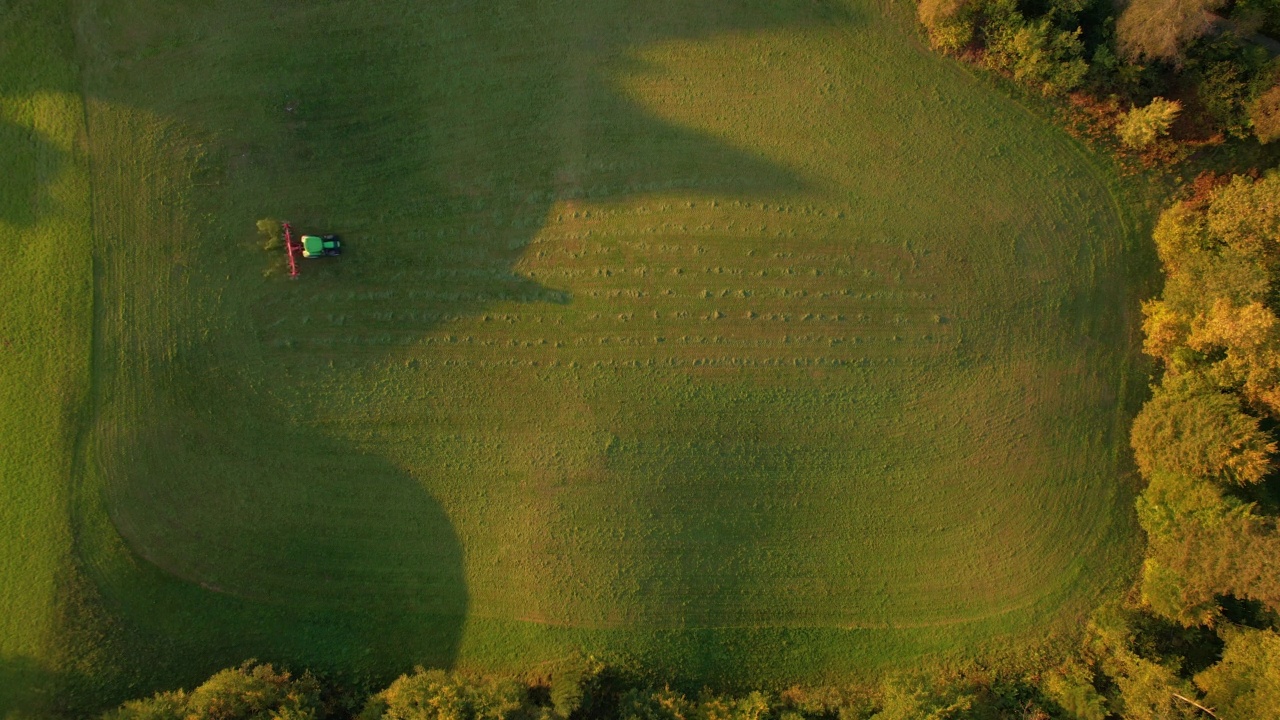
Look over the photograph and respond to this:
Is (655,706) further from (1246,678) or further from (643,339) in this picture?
(1246,678)

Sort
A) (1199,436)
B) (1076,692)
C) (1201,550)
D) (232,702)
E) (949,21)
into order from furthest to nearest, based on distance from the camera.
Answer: (949,21), (1076,692), (1201,550), (1199,436), (232,702)

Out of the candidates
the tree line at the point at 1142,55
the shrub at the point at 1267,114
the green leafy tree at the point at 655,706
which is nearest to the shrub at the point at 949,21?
the tree line at the point at 1142,55

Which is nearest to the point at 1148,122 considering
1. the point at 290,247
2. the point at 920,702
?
the point at 920,702

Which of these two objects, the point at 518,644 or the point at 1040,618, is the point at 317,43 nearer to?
the point at 518,644

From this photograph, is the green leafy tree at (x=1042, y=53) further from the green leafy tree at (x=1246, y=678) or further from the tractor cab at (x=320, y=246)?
the tractor cab at (x=320, y=246)

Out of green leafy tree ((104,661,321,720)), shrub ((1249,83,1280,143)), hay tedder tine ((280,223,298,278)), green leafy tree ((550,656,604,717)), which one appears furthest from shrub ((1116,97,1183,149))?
green leafy tree ((104,661,321,720))

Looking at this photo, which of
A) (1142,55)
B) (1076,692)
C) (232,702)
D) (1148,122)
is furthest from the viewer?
(1142,55)
